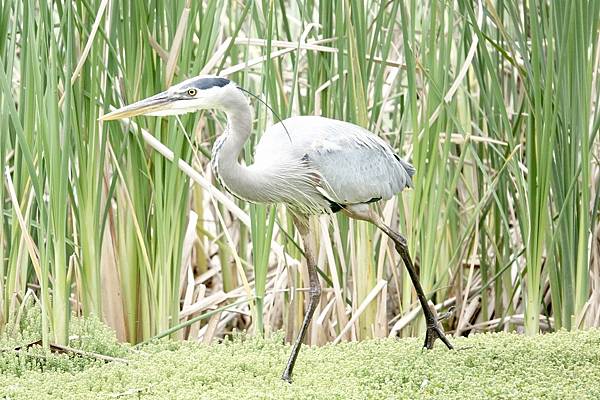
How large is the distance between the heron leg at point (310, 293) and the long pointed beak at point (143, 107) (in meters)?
0.75

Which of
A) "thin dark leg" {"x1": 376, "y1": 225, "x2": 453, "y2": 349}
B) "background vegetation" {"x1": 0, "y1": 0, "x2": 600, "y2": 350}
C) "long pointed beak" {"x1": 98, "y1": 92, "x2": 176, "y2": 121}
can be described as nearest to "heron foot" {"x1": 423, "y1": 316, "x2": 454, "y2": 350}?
"thin dark leg" {"x1": 376, "y1": 225, "x2": 453, "y2": 349}

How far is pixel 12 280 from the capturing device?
357 centimetres

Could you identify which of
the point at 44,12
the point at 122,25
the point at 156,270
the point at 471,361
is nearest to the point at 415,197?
the point at 471,361

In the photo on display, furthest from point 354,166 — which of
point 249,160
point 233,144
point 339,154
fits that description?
point 249,160

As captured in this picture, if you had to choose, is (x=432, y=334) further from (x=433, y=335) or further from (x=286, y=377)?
(x=286, y=377)

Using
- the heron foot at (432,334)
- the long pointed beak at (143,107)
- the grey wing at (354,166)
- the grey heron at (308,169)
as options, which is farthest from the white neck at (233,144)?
the heron foot at (432,334)

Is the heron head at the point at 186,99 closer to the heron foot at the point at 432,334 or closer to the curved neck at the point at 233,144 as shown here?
the curved neck at the point at 233,144

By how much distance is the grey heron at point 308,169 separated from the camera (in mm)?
3217

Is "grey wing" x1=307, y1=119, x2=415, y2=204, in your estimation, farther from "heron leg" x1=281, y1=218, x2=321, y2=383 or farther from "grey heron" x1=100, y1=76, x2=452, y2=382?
"heron leg" x1=281, y1=218, x2=321, y2=383

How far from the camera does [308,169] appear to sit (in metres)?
3.47

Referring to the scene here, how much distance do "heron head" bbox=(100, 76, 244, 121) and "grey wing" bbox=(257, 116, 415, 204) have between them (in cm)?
38

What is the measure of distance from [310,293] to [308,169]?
413 mm

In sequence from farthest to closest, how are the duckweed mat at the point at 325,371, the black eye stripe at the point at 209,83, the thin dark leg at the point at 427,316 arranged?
the thin dark leg at the point at 427,316 < the black eye stripe at the point at 209,83 < the duckweed mat at the point at 325,371

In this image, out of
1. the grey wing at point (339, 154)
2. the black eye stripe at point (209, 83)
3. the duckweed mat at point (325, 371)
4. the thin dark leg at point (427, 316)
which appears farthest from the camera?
the thin dark leg at point (427, 316)
